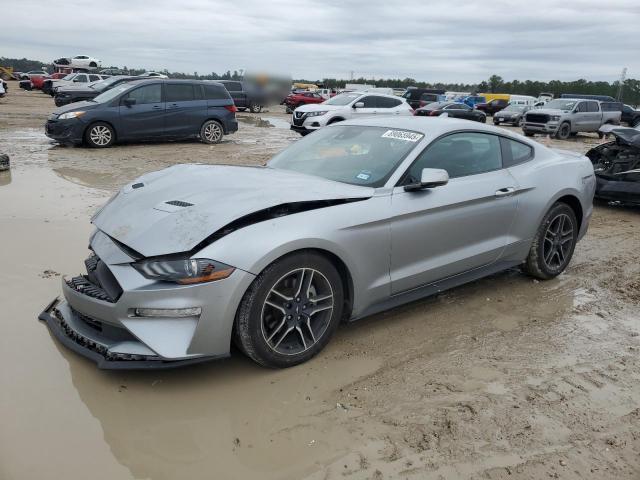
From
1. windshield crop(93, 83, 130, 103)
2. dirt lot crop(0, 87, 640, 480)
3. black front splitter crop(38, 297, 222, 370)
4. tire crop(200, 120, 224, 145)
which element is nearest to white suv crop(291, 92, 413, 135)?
tire crop(200, 120, 224, 145)

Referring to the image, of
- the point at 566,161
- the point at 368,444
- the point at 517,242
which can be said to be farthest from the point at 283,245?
the point at 566,161

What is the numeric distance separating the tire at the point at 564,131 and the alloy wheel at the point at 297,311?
2309cm

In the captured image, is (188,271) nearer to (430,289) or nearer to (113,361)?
(113,361)

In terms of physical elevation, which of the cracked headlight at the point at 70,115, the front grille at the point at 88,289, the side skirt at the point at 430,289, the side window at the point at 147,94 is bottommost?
the side skirt at the point at 430,289

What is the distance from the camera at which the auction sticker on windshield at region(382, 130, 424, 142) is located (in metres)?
4.21

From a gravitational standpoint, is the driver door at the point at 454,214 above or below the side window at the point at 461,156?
below

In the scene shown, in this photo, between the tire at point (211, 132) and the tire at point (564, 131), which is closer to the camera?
the tire at point (211, 132)

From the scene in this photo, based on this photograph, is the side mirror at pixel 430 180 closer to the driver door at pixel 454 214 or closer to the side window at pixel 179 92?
the driver door at pixel 454 214

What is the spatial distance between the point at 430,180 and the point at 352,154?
75 cm

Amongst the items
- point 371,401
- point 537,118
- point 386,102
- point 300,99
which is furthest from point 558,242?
point 300,99

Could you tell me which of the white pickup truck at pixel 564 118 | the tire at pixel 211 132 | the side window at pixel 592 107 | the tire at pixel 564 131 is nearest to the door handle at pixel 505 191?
the tire at pixel 211 132

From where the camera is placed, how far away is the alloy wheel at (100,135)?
1277cm

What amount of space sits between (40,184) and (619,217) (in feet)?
29.0

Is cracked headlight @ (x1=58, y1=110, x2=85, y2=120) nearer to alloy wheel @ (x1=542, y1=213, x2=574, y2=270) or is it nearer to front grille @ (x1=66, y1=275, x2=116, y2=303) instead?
front grille @ (x1=66, y1=275, x2=116, y2=303)
